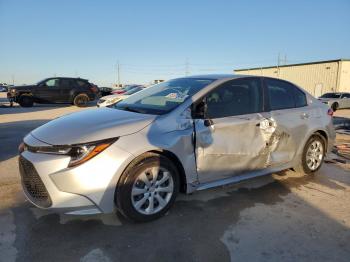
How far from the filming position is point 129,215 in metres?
3.32

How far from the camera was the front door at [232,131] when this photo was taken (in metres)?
3.73

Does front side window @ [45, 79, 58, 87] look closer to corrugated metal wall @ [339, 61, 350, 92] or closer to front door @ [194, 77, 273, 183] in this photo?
front door @ [194, 77, 273, 183]

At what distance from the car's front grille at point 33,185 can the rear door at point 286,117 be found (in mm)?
2892

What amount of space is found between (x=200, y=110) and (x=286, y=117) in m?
1.54

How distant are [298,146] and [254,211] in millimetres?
1558

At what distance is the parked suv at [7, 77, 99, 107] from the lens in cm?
1819

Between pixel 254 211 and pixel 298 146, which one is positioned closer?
pixel 254 211

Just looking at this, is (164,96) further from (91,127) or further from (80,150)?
(80,150)

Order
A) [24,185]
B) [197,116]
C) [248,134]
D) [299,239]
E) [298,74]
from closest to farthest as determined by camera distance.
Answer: [299,239]
[24,185]
[197,116]
[248,134]
[298,74]

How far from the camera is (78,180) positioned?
299 centimetres

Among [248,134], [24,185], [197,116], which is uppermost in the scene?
[197,116]

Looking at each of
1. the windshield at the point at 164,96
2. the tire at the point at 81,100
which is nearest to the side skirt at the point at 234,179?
the windshield at the point at 164,96

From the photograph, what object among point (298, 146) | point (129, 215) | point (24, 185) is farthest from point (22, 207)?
point (298, 146)

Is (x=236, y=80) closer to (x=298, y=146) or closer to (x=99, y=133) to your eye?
(x=298, y=146)
